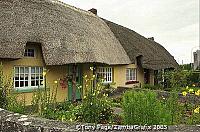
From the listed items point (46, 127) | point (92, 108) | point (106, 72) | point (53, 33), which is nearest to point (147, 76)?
point (106, 72)

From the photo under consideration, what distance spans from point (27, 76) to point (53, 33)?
2803 millimetres

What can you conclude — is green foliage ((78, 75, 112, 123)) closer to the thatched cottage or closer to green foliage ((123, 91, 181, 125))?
green foliage ((123, 91, 181, 125))

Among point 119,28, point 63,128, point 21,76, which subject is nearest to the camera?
point 63,128

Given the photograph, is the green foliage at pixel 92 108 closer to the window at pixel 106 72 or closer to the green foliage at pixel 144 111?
the green foliage at pixel 144 111

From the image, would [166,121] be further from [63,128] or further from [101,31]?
[101,31]

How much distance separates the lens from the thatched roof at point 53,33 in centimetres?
1334

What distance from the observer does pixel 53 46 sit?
1468 cm

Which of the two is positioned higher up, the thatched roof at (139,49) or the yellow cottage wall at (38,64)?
the thatched roof at (139,49)

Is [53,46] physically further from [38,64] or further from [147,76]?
[147,76]

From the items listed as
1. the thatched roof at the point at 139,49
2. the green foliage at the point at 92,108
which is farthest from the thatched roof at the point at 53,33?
the green foliage at the point at 92,108

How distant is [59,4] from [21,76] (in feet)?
22.6

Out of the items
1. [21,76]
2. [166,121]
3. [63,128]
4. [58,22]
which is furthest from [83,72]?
[63,128]

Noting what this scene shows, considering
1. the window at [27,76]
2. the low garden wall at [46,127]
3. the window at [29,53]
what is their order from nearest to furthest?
the low garden wall at [46,127] → the window at [27,76] → the window at [29,53]

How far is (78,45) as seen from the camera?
1655 cm
